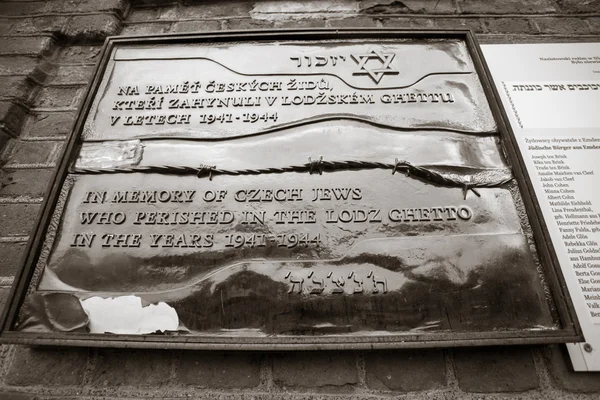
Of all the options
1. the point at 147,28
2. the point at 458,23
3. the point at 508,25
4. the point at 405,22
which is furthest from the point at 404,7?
the point at 147,28

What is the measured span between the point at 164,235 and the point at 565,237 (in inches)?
55.1

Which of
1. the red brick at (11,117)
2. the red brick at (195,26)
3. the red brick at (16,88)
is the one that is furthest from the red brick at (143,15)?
the red brick at (11,117)

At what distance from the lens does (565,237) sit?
1.21m

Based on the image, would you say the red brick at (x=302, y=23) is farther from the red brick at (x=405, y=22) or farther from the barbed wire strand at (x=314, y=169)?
the barbed wire strand at (x=314, y=169)

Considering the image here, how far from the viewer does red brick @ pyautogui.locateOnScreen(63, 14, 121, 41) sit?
5.99 ft

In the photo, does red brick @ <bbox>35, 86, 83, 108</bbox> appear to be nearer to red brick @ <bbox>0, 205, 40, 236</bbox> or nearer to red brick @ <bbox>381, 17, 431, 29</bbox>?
red brick @ <bbox>0, 205, 40, 236</bbox>

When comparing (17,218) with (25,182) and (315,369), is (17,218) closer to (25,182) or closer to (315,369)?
(25,182)

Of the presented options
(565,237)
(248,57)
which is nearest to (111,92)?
(248,57)

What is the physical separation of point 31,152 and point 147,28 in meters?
0.91

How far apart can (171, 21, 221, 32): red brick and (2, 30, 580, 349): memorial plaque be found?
1.06 feet

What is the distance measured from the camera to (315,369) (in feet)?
3.46

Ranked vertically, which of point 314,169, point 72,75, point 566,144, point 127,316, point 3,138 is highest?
point 72,75

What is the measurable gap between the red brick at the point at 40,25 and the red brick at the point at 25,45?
6 cm

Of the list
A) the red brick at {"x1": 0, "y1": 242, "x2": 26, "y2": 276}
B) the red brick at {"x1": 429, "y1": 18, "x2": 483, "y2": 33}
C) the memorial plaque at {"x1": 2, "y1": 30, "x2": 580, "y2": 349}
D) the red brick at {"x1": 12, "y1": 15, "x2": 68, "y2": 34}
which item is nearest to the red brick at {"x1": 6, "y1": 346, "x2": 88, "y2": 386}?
the memorial plaque at {"x1": 2, "y1": 30, "x2": 580, "y2": 349}
